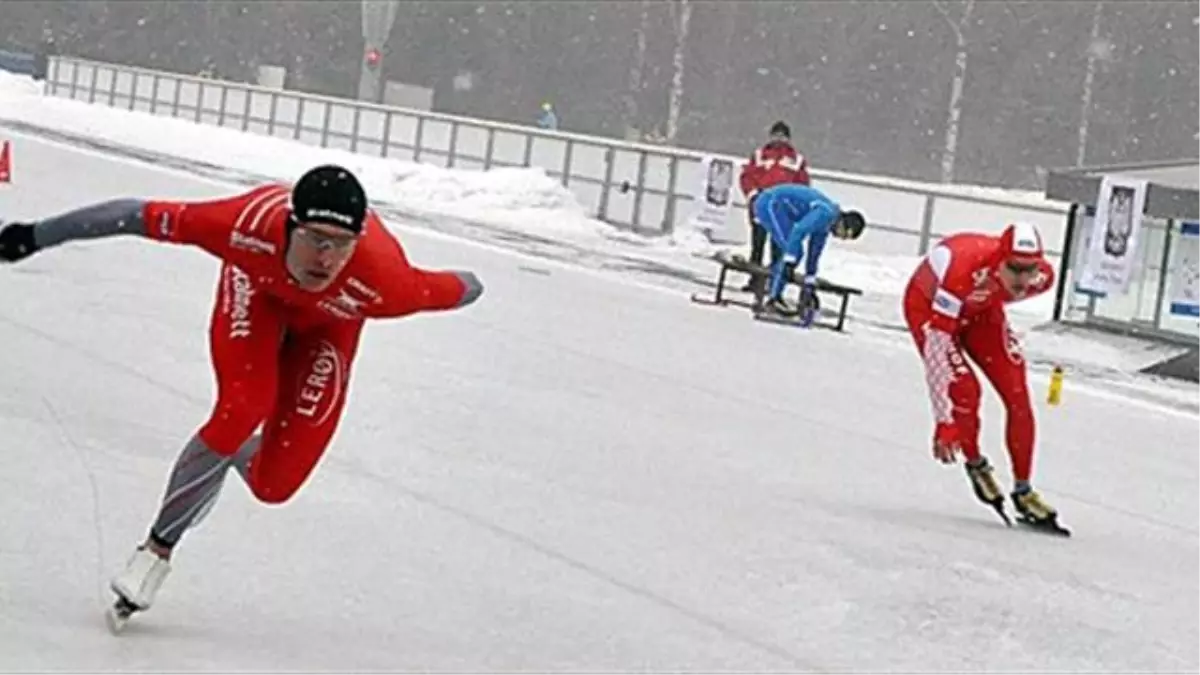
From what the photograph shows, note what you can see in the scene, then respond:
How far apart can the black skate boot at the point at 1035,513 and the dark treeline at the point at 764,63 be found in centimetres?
4139

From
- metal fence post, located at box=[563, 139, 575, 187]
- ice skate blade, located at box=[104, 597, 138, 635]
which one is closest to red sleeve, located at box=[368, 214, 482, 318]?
ice skate blade, located at box=[104, 597, 138, 635]

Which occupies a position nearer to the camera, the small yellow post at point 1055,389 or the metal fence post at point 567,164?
the small yellow post at point 1055,389

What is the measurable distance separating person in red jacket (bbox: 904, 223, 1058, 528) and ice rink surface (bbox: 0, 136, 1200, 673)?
24 centimetres

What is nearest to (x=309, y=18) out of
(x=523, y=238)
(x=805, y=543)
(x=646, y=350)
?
(x=523, y=238)

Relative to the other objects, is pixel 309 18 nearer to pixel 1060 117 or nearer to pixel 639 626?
pixel 1060 117

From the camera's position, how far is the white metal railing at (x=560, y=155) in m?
24.2

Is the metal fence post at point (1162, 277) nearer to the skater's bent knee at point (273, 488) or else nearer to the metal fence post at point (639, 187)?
the metal fence post at point (639, 187)

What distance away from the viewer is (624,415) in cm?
1109

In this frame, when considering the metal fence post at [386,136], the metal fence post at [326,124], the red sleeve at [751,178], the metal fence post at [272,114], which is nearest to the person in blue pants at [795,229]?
the red sleeve at [751,178]

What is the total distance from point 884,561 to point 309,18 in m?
59.2

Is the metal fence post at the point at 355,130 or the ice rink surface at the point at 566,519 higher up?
the metal fence post at the point at 355,130

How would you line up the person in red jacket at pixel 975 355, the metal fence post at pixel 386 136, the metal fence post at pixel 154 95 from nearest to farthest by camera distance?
the person in red jacket at pixel 975 355, the metal fence post at pixel 386 136, the metal fence post at pixel 154 95

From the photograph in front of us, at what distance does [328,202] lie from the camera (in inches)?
201

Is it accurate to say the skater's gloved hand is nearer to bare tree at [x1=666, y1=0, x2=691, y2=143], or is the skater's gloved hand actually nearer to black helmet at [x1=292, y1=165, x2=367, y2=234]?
black helmet at [x1=292, y1=165, x2=367, y2=234]
